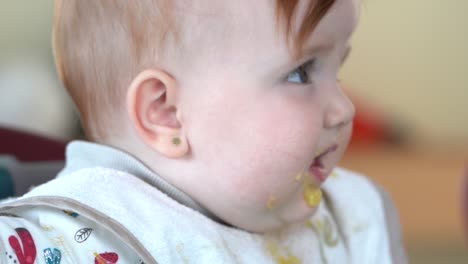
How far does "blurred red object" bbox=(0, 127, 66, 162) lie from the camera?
1.10m

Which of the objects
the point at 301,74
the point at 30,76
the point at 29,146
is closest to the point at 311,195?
the point at 301,74

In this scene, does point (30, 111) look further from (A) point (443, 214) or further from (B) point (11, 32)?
(A) point (443, 214)

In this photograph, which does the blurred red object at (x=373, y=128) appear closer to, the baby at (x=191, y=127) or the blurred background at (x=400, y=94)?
the blurred background at (x=400, y=94)

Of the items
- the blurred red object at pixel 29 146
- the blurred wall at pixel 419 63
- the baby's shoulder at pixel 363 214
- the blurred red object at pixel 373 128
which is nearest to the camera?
the baby's shoulder at pixel 363 214

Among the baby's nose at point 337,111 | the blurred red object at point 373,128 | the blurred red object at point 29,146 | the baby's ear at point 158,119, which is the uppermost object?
the baby's ear at point 158,119

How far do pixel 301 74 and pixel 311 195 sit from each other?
0.13 metres

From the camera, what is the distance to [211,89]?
74 cm

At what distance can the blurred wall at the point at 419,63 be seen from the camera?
280 centimetres

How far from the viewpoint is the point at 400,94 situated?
2836 millimetres

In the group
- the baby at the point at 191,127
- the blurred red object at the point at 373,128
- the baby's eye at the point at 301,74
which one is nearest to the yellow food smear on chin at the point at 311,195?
the baby at the point at 191,127

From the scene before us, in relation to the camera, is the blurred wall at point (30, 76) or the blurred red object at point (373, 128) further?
the blurred red object at point (373, 128)

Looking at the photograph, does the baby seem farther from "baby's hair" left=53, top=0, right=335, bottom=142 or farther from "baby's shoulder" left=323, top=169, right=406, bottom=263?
Result: "baby's shoulder" left=323, top=169, right=406, bottom=263

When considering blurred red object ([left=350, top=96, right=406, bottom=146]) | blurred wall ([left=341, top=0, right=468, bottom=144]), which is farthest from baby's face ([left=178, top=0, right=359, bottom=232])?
blurred wall ([left=341, top=0, right=468, bottom=144])

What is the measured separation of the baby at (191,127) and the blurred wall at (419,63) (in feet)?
6.72
